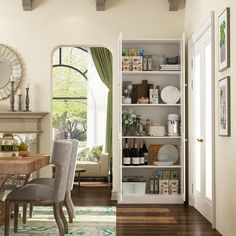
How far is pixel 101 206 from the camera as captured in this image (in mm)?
7320

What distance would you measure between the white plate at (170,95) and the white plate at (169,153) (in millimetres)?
669

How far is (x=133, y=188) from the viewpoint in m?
7.81

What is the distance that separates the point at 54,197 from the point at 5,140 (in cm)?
79

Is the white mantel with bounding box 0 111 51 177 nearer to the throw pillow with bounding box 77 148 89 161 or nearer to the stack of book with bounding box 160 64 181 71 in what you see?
the stack of book with bounding box 160 64 181 71

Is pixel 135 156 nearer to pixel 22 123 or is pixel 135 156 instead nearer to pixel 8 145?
pixel 22 123

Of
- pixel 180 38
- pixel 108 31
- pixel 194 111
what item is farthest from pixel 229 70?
pixel 108 31

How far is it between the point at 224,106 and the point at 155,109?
9.56 ft

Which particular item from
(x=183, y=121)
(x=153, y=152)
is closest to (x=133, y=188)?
(x=153, y=152)

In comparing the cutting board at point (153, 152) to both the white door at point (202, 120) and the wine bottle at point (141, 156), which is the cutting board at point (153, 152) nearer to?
the wine bottle at point (141, 156)

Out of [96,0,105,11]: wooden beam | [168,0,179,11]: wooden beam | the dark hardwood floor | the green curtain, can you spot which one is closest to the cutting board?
the dark hardwood floor

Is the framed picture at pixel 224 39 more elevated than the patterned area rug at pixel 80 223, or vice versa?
the framed picture at pixel 224 39

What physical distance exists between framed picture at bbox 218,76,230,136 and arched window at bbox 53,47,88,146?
7088 mm

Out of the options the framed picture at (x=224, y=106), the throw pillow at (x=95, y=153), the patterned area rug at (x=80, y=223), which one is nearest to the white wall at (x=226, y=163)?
the framed picture at (x=224, y=106)

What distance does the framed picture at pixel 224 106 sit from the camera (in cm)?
505
